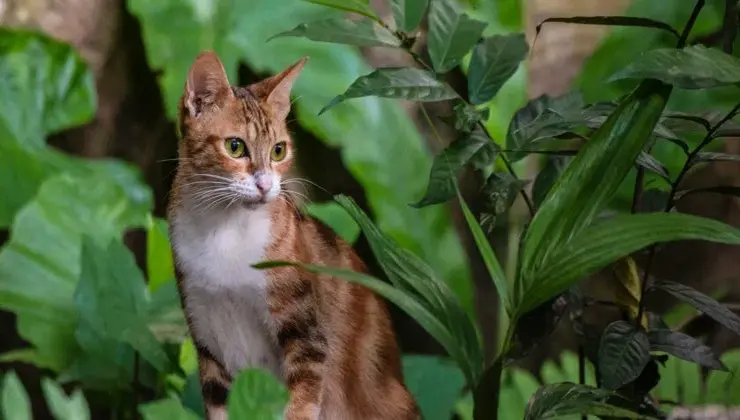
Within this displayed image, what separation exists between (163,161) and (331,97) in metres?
0.33

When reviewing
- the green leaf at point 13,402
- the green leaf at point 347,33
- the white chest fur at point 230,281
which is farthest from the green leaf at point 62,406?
the green leaf at point 347,33

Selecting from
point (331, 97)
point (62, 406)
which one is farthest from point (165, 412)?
point (331, 97)

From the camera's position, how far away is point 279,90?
77cm

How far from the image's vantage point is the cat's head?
0.72 m

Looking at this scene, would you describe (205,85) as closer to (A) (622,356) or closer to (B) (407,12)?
(B) (407,12)

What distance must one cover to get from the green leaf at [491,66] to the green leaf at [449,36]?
0.02 metres

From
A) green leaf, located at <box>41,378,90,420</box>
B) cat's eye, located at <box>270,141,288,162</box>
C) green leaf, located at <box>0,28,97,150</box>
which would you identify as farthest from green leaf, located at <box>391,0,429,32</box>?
green leaf, located at <box>0,28,97,150</box>

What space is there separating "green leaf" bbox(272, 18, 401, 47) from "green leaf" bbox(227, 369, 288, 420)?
0.93 feet

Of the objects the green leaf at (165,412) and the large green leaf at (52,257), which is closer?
the green leaf at (165,412)

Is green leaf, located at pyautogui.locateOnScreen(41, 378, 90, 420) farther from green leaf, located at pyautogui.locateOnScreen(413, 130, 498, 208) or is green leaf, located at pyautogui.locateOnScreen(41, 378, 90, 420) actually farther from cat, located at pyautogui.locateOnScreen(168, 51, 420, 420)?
green leaf, located at pyautogui.locateOnScreen(413, 130, 498, 208)

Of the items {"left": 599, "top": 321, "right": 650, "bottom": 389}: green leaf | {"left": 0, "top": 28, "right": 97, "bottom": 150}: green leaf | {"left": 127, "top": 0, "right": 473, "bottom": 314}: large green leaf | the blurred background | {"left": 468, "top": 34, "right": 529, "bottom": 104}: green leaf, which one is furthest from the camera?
{"left": 0, "top": 28, "right": 97, "bottom": 150}: green leaf

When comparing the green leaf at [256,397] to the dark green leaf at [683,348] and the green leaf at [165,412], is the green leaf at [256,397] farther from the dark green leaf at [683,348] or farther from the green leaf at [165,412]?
the dark green leaf at [683,348]

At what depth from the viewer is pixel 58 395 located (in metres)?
0.71

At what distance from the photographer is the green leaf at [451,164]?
0.71 metres
